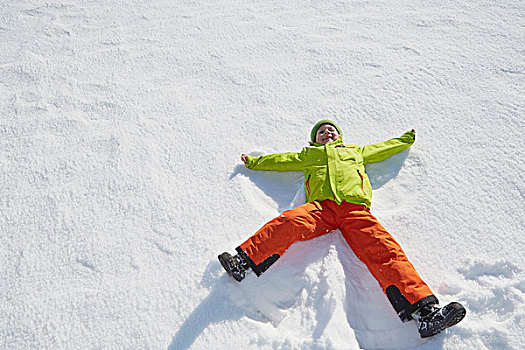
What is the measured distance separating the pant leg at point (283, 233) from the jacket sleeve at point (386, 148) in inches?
23.4

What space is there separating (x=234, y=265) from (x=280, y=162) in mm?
861

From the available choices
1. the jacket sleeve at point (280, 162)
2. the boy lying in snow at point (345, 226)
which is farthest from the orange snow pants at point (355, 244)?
the jacket sleeve at point (280, 162)

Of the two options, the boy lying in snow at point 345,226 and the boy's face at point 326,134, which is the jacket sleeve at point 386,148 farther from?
the boy's face at point 326,134

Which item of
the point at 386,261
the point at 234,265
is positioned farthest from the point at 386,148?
the point at 234,265

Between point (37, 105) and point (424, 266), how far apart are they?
318cm

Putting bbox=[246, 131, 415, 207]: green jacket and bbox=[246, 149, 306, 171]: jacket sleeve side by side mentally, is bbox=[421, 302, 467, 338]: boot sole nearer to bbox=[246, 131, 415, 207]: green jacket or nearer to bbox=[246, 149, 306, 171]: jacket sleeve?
bbox=[246, 131, 415, 207]: green jacket

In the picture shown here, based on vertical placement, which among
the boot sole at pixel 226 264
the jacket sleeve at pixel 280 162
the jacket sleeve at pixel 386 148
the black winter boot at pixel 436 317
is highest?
the jacket sleeve at pixel 386 148

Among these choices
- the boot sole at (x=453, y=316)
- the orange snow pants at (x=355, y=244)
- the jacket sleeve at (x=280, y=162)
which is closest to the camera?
the boot sole at (x=453, y=316)

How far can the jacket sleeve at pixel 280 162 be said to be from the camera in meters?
2.53

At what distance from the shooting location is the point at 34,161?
8.90 feet

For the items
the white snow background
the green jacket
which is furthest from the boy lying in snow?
the white snow background

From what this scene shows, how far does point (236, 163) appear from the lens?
2746mm

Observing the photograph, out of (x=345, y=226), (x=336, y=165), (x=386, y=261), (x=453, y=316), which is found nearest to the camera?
(x=453, y=316)

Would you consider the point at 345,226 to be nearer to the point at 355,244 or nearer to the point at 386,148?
the point at 355,244
